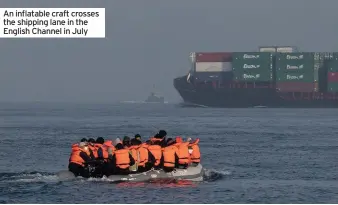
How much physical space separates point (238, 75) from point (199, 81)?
9.92m

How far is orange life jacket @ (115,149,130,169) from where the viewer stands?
36.2 meters

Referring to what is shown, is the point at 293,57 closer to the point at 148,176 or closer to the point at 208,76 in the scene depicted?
the point at 208,76

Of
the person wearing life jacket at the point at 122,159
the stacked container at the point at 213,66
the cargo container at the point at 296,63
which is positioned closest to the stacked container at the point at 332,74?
the cargo container at the point at 296,63

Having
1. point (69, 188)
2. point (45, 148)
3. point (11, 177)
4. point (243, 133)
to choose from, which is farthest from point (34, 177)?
point (243, 133)

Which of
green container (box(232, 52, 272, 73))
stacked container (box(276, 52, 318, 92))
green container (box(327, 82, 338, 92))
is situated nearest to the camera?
green container (box(327, 82, 338, 92))

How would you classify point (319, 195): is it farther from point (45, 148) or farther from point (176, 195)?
point (45, 148)

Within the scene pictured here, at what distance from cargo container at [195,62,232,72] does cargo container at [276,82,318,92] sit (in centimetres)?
1114

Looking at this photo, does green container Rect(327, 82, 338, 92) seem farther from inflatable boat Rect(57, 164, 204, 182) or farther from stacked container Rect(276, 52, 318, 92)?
inflatable boat Rect(57, 164, 204, 182)

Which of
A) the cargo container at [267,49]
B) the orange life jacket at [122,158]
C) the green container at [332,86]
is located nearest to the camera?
the orange life jacket at [122,158]

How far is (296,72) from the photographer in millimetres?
178750

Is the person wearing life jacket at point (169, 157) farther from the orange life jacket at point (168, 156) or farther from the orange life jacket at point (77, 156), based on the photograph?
the orange life jacket at point (77, 156)

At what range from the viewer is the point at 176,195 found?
1367 inches

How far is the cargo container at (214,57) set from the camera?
17812 centimetres

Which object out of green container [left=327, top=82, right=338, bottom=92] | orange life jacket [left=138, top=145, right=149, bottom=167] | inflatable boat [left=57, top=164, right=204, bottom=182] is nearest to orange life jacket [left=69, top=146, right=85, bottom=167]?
inflatable boat [left=57, top=164, right=204, bottom=182]
